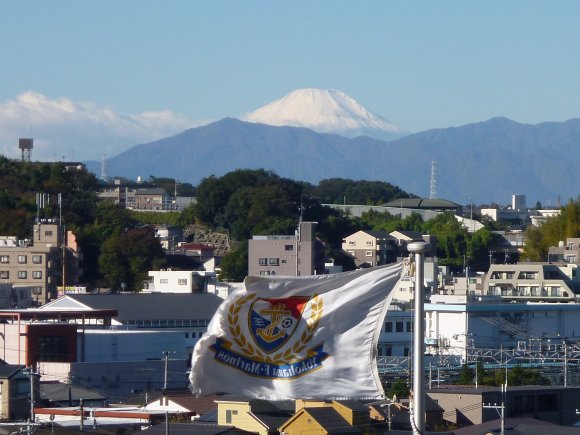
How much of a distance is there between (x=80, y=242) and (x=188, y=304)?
58.8ft

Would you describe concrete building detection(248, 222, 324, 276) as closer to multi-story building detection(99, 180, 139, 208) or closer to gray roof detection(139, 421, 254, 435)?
gray roof detection(139, 421, 254, 435)

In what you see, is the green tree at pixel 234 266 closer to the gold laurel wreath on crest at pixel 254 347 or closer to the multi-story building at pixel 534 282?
the multi-story building at pixel 534 282

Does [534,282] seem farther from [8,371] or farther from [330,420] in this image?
[330,420]

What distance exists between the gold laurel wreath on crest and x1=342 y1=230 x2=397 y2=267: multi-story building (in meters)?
57.0

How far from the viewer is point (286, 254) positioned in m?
57.5

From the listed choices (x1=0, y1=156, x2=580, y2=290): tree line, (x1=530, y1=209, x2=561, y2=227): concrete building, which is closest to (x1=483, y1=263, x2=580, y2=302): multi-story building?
(x1=0, y1=156, x2=580, y2=290): tree line

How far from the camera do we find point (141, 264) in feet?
194

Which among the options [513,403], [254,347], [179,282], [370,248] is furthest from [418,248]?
[370,248]

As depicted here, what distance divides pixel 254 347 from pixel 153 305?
33.5 meters

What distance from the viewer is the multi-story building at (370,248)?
67.1m

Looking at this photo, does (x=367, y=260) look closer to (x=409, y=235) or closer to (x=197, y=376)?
(x=409, y=235)

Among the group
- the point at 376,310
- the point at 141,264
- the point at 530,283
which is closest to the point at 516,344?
the point at 530,283

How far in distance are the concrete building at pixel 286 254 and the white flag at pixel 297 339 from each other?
154 ft

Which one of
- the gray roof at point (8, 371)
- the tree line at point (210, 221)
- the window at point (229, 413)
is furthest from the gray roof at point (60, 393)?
the tree line at point (210, 221)
